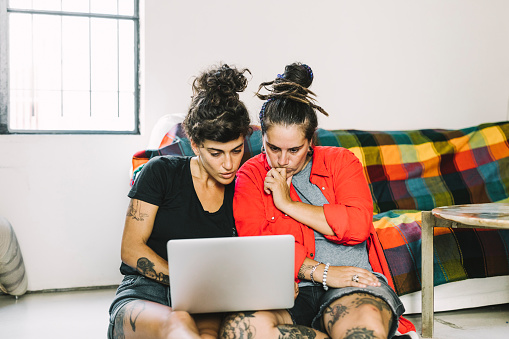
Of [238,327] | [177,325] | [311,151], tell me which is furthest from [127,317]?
[311,151]

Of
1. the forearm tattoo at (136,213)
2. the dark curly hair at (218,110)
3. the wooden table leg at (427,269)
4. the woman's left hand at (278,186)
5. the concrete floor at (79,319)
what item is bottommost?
the concrete floor at (79,319)

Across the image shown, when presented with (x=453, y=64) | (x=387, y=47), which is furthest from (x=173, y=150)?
(x=453, y=64)

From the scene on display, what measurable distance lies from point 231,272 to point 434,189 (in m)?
1.98

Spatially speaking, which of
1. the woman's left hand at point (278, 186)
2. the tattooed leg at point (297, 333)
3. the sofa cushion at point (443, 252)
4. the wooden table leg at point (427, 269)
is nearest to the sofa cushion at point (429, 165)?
the sofa cushion at point (443, 252)

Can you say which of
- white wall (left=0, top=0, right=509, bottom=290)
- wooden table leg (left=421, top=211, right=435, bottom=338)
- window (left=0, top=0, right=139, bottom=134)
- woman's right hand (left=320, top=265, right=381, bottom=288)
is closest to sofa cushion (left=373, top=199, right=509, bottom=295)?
wooden table leg (left=421, top=211, right=435, bottom=338)

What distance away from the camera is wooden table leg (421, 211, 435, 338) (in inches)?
87.1

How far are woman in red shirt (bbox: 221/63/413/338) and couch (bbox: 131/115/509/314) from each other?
0.76 m

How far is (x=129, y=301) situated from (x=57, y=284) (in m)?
1.68

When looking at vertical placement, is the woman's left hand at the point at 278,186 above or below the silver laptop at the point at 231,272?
above

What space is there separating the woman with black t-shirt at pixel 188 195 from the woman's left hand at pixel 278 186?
0.11 meters

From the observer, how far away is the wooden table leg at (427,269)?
221 centimetres

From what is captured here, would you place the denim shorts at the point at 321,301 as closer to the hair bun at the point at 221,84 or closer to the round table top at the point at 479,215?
the round table top at the point at 479,215

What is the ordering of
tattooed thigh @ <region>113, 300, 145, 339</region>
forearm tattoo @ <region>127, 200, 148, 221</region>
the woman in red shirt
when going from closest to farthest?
tattooed thigh @ <region>113, 300, 145, 339</region> < the woman in red shirt < forearm tattoo @ <region>127, 200, 148, 221</region>

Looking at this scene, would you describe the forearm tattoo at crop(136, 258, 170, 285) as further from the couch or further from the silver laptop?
the couch
